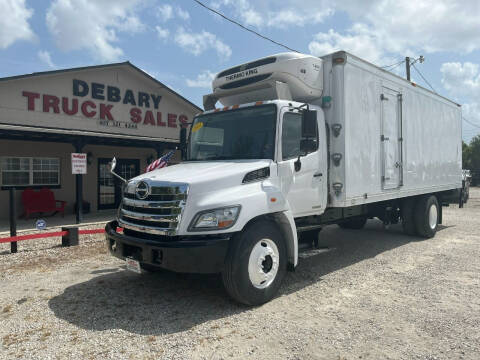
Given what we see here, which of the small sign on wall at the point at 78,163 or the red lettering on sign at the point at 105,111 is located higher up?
the red lettering on sign at the point at 105,111

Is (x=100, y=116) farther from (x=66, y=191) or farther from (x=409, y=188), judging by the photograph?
(x=409, y=188)

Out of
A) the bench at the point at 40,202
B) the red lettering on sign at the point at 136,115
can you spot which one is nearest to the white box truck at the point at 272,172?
the bench at the point at 40,202

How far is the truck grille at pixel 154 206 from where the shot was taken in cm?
389

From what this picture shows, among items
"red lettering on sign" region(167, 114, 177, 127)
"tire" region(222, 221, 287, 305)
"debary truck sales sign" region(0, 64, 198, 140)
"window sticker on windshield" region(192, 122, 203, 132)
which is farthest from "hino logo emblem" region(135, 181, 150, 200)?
"red lettering on sign" region(167, 114, 177, 127)

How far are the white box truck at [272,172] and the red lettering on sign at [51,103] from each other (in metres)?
9.43

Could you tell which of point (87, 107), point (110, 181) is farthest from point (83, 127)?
point (110, 181)

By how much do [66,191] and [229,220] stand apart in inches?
466

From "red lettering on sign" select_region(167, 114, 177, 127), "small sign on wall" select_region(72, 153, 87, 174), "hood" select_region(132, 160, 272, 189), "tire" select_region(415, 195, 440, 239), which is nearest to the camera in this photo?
"hood" select_region(132, 160, 272, 189)

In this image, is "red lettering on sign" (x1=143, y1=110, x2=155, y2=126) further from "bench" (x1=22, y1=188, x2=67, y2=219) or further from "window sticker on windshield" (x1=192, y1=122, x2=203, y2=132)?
"window sticker on windshield" (x1=192, y1=122, x2=203, y2=132)

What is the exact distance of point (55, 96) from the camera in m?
13.2

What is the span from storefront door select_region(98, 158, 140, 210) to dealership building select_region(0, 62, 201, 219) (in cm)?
4

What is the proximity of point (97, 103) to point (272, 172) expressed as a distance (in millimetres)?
11961

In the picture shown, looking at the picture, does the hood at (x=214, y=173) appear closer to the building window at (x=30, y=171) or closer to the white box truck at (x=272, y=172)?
the white box truck at (x=272, y=172)

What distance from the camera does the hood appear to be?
4035mm
